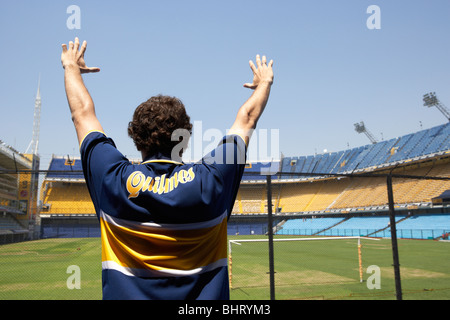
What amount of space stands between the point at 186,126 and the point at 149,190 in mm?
429

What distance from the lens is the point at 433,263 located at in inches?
630

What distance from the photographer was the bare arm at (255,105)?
1.40 m

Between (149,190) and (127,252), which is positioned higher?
(149,190)

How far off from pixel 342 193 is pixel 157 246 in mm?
49709

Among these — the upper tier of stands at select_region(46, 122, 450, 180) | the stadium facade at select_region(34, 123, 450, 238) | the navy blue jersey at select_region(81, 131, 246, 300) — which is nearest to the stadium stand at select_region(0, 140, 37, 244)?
the stadium facade at select_region(34, 123, 450, 238)

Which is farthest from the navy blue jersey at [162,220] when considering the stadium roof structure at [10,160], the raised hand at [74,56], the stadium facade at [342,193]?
the stadium roof structure at [10,160]

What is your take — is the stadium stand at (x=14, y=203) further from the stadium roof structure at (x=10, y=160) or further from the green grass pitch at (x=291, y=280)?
the green grass pitch at (x=291, y=280)

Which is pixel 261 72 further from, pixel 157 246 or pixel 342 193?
pixel 342 193

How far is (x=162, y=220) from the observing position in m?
1.17

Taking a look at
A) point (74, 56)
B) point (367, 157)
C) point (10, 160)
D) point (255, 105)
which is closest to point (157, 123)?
point (255, 105)

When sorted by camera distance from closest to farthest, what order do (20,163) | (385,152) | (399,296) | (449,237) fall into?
1. (399,296)
2. (449,237)
3. (20,163)
4. (385,152)

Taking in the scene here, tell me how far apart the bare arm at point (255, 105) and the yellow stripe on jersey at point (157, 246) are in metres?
0.40
